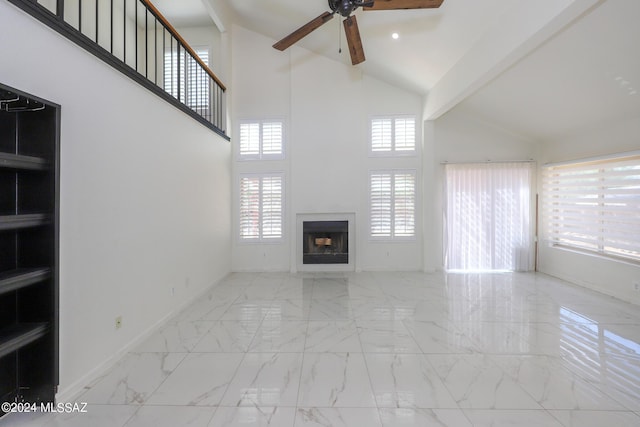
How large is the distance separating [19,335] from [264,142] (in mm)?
4686

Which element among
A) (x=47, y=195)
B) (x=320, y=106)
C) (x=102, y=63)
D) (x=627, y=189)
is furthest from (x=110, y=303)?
(x=627, y=189)

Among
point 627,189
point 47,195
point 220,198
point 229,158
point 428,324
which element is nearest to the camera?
point 47,195

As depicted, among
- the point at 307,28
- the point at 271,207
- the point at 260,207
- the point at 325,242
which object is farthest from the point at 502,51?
the point at 260,207

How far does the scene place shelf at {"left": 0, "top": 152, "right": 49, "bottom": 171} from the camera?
4.84 ft

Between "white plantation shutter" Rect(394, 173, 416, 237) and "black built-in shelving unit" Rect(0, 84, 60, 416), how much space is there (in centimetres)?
510

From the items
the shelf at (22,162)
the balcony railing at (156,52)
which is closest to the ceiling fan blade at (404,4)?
the balcony railing at (156,52)

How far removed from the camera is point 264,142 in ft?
18.7

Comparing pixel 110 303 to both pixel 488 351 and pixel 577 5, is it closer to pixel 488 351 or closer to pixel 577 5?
pixel 488 351

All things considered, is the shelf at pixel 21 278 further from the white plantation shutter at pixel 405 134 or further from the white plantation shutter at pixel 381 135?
the white plantation shutter at pixel 405 134

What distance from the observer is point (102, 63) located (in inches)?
91.0

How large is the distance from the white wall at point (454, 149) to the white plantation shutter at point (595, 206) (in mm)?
735

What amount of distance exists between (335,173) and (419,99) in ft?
7.44

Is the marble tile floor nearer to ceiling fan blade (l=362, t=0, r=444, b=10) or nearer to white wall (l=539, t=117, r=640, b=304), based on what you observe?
white wall (l=539, t=117, r=640, b=304)

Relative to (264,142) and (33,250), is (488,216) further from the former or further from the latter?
(33,250)
